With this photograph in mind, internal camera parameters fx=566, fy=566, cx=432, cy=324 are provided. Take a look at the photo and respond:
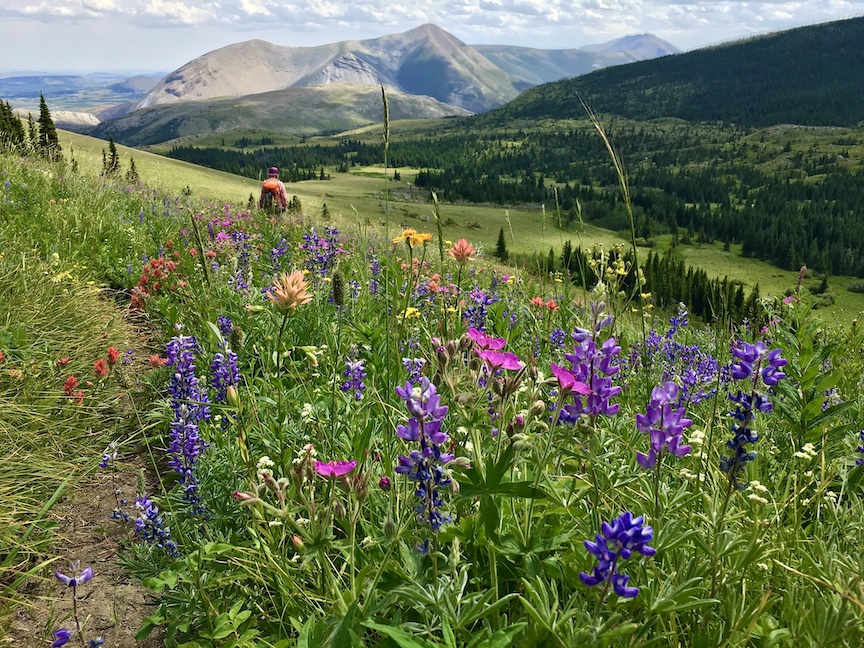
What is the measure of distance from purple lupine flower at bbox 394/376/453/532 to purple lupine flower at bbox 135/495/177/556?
1715 mm

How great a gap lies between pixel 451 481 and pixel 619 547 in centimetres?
62

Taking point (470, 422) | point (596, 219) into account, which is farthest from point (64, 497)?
point (596, 219)

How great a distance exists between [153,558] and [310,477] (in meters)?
1.68

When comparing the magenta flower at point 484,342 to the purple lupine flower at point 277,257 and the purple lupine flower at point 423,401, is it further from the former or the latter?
the purple lupine flower at point 277,257

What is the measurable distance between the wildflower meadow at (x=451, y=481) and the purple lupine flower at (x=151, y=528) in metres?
0.02

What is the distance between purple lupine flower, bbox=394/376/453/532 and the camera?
6.14ft

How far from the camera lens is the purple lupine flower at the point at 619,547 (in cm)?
157

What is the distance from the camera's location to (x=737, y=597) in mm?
2236

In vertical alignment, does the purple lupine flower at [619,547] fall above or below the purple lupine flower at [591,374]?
below

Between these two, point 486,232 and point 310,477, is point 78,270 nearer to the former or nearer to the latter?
point 310,477

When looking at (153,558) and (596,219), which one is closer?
(153,558)

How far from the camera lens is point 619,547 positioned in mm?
1615

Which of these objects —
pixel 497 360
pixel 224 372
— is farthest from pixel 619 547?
pixel 224 372

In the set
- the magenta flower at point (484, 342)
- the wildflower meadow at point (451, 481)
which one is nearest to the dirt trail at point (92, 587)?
the wildflower meadow at point (451, 481)
